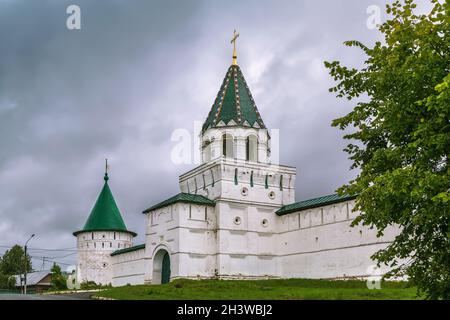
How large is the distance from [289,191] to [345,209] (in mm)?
6655

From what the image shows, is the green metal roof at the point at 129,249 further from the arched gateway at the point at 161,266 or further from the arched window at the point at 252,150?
the arched window at the point at 252,150

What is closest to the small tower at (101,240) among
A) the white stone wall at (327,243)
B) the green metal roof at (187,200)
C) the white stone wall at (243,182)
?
the white stone wall at (243,182)

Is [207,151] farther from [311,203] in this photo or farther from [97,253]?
[97,253]

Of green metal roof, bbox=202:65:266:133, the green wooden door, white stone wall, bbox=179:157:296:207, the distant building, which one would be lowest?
the distant building

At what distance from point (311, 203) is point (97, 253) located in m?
19.7

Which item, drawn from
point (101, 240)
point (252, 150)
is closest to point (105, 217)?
point (101, 240)

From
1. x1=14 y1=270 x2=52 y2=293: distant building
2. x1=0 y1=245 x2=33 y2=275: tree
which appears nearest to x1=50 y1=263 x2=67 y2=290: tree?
x1=14 y1=270 x2=52 y2=293: distant building

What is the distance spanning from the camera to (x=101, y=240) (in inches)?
1930

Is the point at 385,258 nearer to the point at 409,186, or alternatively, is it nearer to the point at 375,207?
the point at 375,207

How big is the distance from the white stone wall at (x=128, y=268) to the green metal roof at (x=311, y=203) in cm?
1028

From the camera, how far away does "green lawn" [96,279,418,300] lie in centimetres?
2342

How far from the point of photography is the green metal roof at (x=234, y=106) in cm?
3909

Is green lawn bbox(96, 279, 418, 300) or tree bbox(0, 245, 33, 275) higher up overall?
tree bbox(0, 245, 33, 275)

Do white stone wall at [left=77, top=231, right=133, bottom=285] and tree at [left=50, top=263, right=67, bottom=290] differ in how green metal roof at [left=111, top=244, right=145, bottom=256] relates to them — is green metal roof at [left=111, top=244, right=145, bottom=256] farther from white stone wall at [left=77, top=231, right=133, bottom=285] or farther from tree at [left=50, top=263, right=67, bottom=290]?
tree at [left=50, top=263, right=67, bottom=290]
